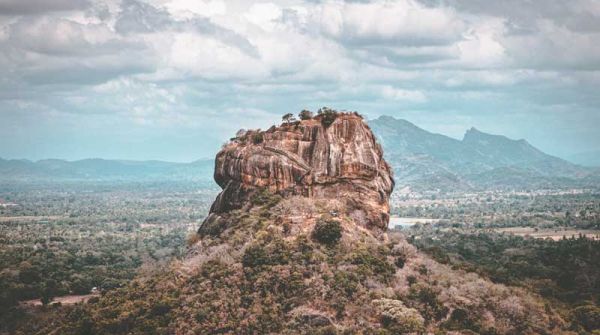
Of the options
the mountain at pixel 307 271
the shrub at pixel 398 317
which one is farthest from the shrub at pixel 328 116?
the shrub at pixel 398 317

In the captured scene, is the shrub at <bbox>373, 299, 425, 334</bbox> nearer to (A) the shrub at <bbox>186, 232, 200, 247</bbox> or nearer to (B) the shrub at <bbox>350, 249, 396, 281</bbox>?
(B) the shrub at <bbox>350, 249, 396, 281</bbox>

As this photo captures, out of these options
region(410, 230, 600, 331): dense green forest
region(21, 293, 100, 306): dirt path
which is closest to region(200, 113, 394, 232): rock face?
region(410, 230, 600, 331): dense green forest

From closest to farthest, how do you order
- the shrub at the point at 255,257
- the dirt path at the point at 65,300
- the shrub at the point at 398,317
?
the shrub at the point at 398,317, the shrub at the point at 255,257, the dirt path at the point at 65,300

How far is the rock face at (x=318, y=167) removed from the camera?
67125mm

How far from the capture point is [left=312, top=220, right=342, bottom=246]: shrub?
60.1m

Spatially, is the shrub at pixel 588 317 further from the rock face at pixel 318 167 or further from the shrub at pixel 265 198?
the shrub at pixel 265 198

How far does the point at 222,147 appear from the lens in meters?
77.4

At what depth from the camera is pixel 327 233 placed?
60.0 meters

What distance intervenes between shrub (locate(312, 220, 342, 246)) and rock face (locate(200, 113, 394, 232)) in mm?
5194

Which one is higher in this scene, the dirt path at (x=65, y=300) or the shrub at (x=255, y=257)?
the shrub at (x=255, y=257)

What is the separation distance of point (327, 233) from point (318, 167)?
33.3 feet

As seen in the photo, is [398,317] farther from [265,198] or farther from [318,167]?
[318,167]

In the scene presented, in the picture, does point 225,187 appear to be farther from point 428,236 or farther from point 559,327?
point 428,236

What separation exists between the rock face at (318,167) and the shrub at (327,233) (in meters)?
5.19
